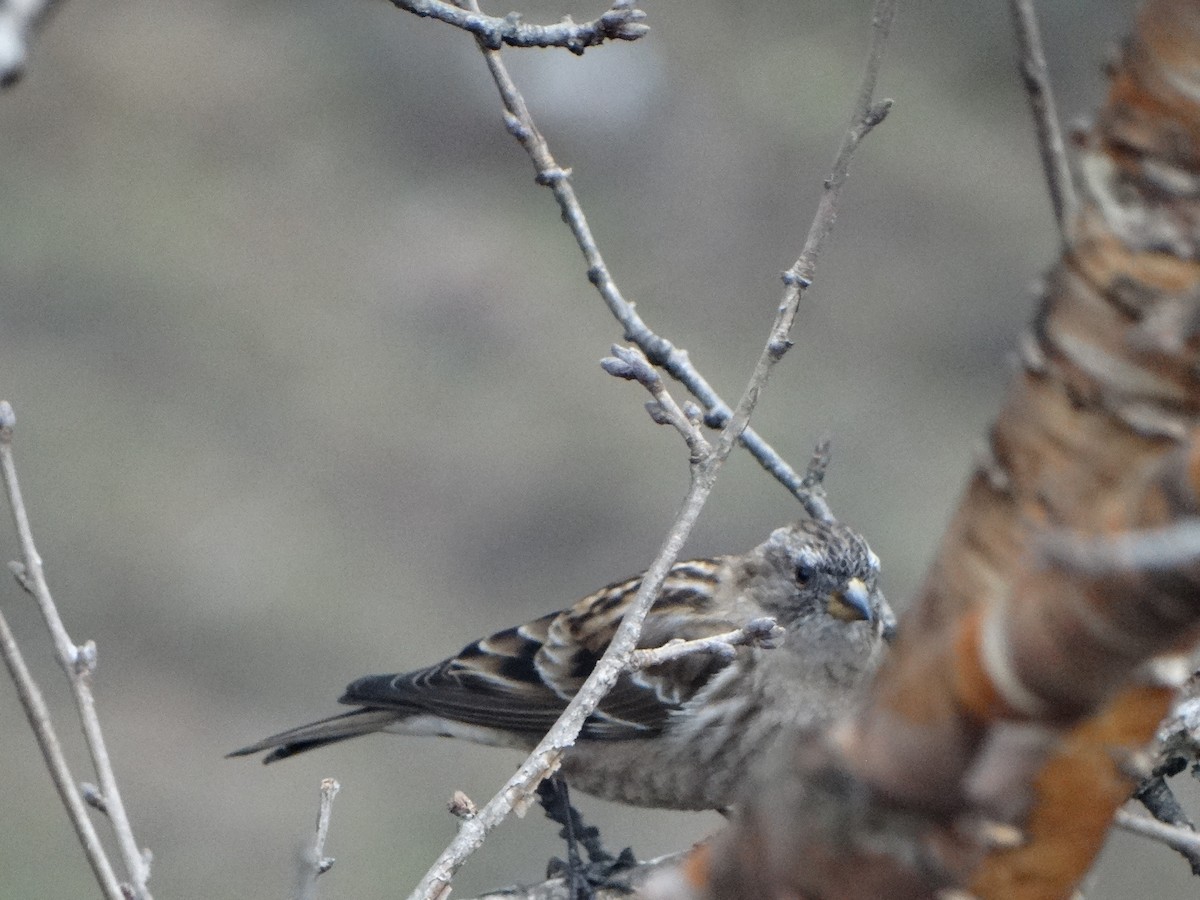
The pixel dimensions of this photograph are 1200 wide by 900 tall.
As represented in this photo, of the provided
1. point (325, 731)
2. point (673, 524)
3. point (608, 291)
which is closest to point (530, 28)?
point (608, 291)

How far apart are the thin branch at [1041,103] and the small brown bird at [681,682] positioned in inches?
131

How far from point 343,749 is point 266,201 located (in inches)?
258

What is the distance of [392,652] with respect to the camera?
11172 millimetres

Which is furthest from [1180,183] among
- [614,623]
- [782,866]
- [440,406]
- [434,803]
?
[440,406]

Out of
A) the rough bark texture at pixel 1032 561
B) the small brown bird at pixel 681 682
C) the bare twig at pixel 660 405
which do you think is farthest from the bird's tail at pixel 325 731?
the rough bark texture at pixel 1032 561

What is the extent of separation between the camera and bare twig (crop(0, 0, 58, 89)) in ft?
3.76

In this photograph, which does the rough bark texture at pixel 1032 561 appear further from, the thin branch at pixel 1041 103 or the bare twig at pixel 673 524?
the bare twig at pixel 673 524

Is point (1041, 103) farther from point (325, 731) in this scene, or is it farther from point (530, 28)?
point (325, 731)

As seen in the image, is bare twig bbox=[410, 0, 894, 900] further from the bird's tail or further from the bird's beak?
the bird's tail

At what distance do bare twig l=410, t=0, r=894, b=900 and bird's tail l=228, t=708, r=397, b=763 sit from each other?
8.10 feet

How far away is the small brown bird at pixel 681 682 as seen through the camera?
505 centimetres

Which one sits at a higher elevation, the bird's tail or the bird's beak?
the bird's beak

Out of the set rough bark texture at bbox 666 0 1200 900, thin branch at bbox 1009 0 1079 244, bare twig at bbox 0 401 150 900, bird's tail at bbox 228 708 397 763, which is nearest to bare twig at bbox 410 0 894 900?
Answer: bare twig at bbox 0 401 150 900

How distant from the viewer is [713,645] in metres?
3.20
